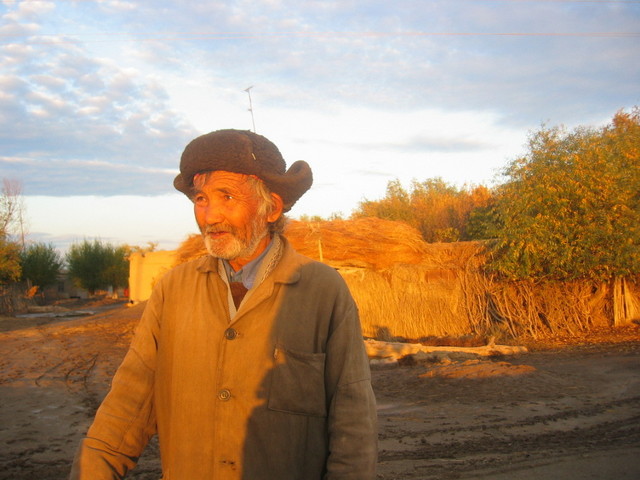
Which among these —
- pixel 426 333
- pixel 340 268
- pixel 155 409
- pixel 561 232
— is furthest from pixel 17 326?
pixel 155 409

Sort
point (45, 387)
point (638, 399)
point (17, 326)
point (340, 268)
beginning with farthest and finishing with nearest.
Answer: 1. point (17, 326)
2. point (340, 268)
3. point (45, 387)
4. point (638, 399)

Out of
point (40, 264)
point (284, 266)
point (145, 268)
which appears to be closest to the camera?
point (284, 266)

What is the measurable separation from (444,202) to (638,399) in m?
14.5

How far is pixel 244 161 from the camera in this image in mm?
2078

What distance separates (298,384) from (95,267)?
172 ft

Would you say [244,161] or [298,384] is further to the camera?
[244,161]

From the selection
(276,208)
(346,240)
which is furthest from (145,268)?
(276,208)

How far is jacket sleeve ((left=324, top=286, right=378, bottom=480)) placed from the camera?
1.79m

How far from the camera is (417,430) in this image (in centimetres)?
620

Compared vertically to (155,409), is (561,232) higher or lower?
higher

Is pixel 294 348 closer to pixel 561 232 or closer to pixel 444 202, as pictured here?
pixel 561 232

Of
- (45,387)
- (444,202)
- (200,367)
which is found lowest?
(45,387)

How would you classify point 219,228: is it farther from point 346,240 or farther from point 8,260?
point 8,260

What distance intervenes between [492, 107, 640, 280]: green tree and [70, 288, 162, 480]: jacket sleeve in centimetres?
1124
